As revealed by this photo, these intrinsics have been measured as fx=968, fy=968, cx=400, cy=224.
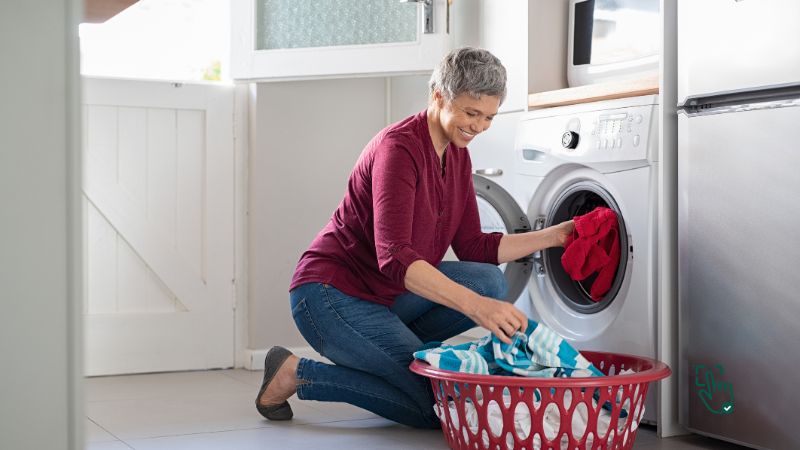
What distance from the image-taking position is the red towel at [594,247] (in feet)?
7.38

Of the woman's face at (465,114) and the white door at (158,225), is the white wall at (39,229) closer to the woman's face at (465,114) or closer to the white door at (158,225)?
the woman's face at (465,114)

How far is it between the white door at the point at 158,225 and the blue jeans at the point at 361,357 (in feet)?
3.28

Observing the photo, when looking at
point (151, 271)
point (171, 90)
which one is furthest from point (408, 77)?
point (151, 271)

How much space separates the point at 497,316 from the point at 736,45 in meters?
0.74

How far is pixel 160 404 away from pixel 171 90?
3.51 feet

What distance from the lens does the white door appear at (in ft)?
10.1

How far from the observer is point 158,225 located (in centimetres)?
315

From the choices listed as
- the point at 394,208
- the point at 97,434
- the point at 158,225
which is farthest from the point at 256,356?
the point at 394,208

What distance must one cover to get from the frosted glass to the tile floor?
3.58ft

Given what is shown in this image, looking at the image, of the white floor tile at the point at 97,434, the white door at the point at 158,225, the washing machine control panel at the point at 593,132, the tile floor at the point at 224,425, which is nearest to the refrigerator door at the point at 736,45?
the washing machine control panel at the point at 593,132

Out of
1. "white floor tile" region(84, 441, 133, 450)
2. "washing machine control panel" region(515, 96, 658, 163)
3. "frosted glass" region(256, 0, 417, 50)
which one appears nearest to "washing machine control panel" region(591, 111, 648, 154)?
"washing machine control panel" region(515, 96, 658, 163)

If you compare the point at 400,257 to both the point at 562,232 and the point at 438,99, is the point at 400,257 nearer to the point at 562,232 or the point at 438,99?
the point at 438,99

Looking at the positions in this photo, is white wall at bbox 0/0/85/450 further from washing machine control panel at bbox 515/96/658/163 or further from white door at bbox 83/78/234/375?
white door at bbox 83/78/234/375

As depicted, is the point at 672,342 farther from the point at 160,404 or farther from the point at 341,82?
the point at 341,82
